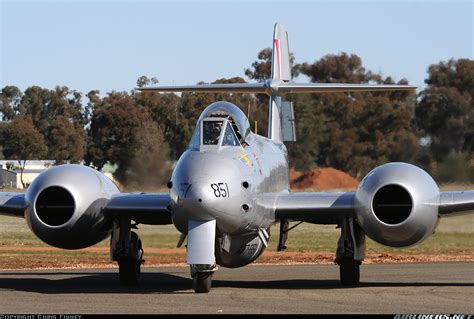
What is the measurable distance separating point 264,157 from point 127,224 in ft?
10.0

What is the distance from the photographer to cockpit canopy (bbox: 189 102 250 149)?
823 inches

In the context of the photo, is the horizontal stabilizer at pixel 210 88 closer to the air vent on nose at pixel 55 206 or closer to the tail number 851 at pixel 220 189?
the air vent on nose at pixel 55 206

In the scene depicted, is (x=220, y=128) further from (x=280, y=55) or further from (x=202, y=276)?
(x=280, y=55)

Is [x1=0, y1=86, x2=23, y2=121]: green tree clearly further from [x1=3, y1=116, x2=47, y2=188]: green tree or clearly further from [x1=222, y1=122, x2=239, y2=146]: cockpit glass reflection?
[x1=222, y1=122, x2=239, y2=146]: cockpit glass reflection

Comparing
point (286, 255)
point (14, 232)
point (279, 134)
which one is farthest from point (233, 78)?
point (279, 134)

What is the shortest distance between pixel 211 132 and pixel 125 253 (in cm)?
366

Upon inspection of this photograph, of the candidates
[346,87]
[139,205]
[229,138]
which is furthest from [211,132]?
[346,87]

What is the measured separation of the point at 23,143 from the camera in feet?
201

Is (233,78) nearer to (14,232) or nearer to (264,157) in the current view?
(14,232)

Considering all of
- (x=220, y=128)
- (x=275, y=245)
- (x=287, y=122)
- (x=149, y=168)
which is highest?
(x=220, y=128)

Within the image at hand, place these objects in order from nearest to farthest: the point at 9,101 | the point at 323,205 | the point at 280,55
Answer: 1. the point at 323,205
2. the point at 280,55
3. the point at 9,101

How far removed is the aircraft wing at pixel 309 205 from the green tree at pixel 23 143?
38.8 meters

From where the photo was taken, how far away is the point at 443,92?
185 feet

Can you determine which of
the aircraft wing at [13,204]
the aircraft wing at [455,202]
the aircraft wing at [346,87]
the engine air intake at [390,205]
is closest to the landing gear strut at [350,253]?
the engine air intake at [390,205]
